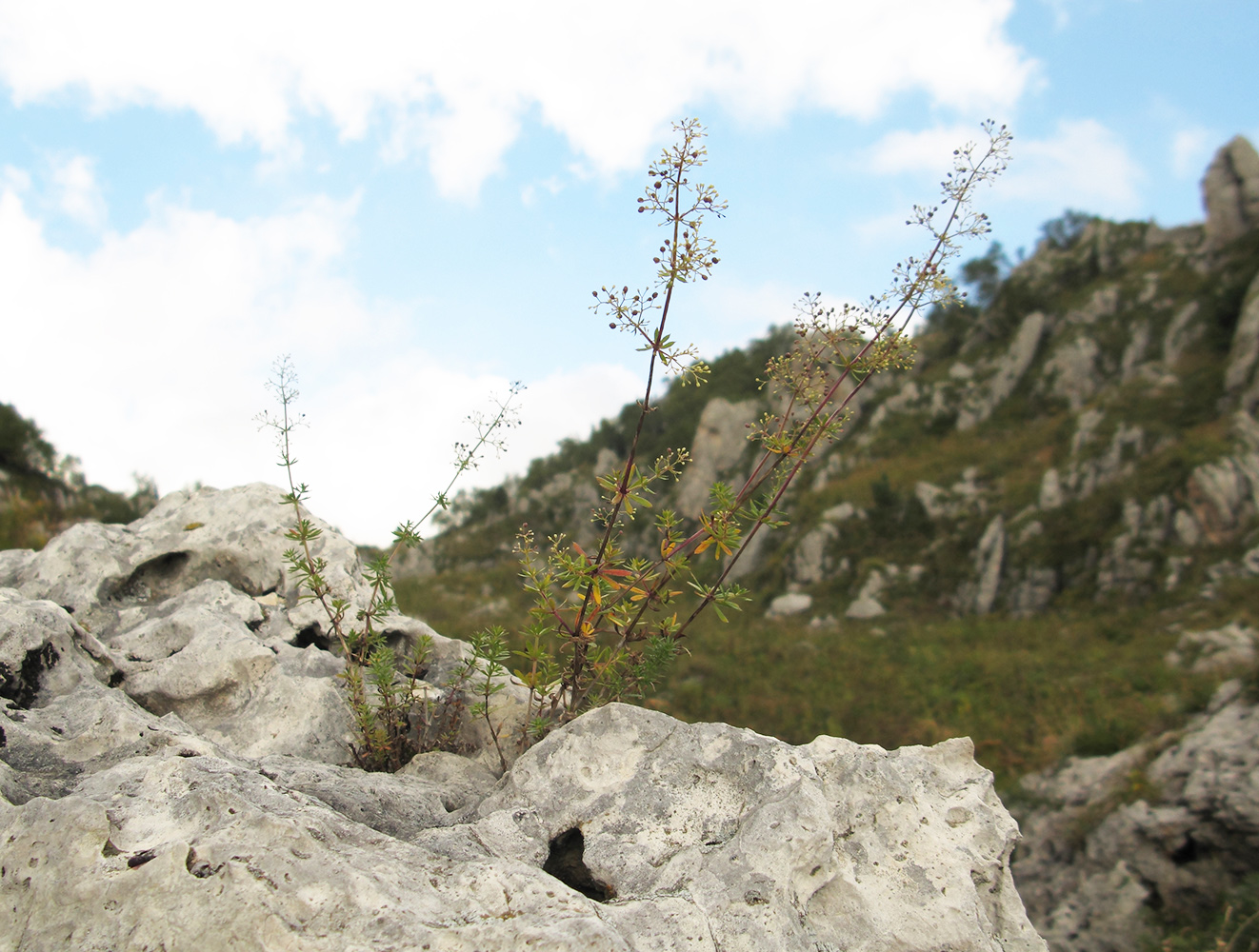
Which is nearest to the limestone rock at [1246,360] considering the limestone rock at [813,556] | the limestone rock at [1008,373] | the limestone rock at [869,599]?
the limestone rock at [1008,373]

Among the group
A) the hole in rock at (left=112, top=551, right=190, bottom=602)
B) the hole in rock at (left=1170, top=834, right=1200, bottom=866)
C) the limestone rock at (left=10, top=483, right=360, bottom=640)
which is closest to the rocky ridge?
the hole in rock at (left=1170, top=834, right=1200, bottom=866)

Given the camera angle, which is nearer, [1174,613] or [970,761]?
[970,761]

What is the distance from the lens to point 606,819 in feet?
10.9

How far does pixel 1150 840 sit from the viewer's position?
30.6 feet

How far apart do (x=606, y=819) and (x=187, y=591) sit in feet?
12.0

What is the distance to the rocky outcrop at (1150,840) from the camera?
28.2 ft

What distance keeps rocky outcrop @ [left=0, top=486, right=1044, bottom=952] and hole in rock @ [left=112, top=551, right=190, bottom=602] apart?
89 cm

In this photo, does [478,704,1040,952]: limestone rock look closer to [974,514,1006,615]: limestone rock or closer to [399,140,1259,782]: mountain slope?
[399,140,1259,782]: mountain slope

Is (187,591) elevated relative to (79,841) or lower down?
elevated

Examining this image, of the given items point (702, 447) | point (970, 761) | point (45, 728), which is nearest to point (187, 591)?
point (45, 728)

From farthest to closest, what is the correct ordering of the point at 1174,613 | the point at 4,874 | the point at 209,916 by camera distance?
the point at 1174,613, the point at 4,874, the point at 209,916

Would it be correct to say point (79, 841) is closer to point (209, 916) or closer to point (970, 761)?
point (209, 916)

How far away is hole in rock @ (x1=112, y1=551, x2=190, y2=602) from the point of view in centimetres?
544

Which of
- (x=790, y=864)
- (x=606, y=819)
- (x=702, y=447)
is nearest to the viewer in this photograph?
(x=790, y=864)
